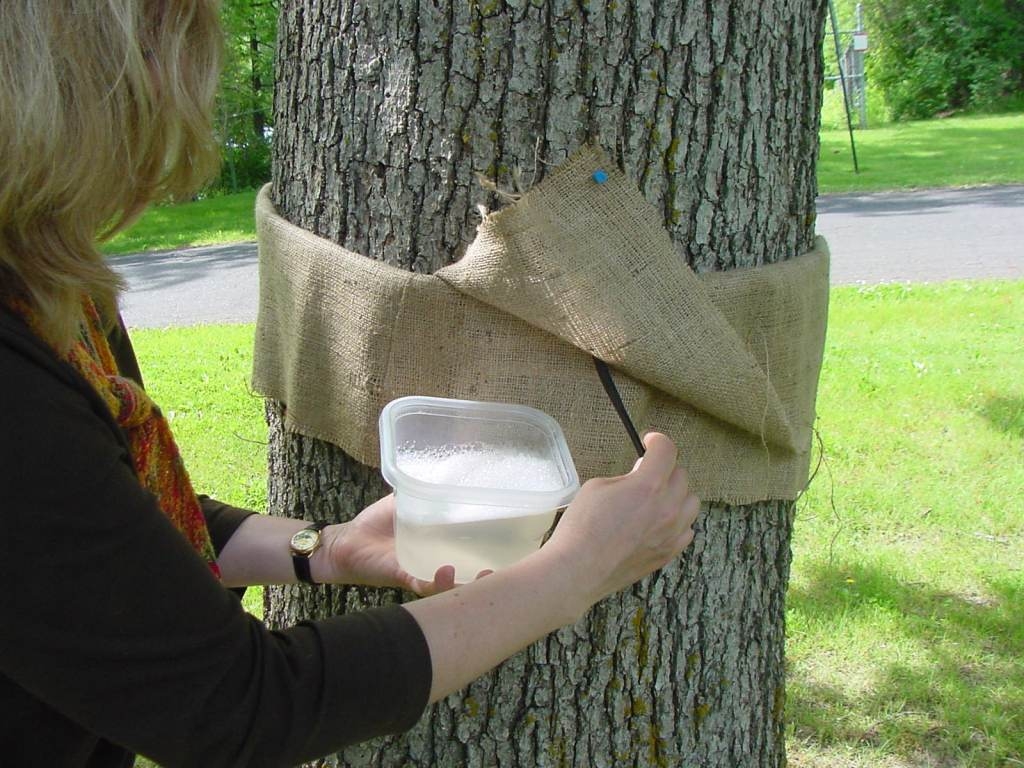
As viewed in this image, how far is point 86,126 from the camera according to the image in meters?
1.01

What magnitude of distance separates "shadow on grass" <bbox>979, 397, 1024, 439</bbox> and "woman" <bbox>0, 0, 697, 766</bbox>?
3572mm

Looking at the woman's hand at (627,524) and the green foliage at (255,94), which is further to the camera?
the green foliage at (255,94)

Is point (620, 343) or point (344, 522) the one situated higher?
point (620, 343)

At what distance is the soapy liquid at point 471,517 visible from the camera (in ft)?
3.91

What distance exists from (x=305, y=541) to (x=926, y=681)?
77.4 inches

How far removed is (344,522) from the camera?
1.68m

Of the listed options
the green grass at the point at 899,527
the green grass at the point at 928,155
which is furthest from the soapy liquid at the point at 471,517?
the green grass at the point at 928,155

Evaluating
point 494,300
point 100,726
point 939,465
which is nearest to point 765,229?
point 494,300

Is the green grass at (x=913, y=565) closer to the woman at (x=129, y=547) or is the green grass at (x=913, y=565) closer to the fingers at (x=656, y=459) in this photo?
the fingers at (x=656, y=459)

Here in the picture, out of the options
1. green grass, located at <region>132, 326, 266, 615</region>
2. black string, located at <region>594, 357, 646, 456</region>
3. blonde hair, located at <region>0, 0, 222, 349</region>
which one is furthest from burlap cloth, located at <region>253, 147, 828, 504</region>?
green grass, located at <region>132, 326, 266, 615</region>

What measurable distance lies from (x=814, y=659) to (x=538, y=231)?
2026 millimetres

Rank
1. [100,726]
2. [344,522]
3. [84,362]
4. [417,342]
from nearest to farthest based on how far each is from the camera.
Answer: [100,726] → [84,362] → [417,342] → [344,522]

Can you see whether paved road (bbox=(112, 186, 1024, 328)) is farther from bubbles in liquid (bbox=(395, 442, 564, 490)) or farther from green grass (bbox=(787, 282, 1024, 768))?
bubbles in liquid (bbox=(395, 442, 564, 490))

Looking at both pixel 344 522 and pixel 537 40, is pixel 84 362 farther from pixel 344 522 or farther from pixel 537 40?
pixel 537 40
